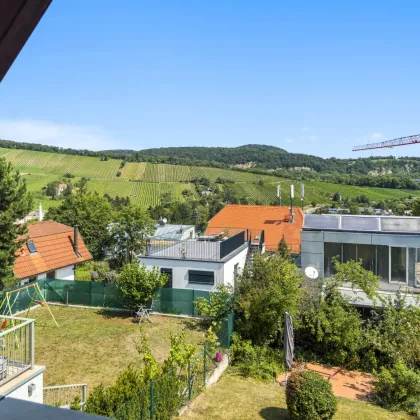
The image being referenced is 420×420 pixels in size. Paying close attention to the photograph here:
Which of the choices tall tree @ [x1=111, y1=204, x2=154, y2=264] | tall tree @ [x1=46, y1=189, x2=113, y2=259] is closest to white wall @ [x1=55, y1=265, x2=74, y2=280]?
tall tree @ [x1=111, y1=204, x2=154, y2=264]

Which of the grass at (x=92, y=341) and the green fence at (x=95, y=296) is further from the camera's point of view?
the green fence at (x=95, y=296)

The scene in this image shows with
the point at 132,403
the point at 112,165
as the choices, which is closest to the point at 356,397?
the point at 132,403

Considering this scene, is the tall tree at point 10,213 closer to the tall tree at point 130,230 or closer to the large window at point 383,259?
the tall tree at point 130,230

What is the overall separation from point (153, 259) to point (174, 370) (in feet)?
35.2

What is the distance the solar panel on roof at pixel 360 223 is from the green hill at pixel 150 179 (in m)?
61.9

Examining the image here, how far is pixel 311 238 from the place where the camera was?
19.7 metres

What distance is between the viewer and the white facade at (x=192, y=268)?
20.4 meters

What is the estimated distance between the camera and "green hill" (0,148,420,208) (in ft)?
288

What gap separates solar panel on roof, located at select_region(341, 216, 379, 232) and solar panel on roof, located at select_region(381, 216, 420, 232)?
377 millimetres

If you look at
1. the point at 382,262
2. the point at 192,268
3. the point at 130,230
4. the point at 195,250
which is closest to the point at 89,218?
the point at 130,230

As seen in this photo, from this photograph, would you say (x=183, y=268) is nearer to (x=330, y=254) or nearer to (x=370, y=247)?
(x=330, y=254)

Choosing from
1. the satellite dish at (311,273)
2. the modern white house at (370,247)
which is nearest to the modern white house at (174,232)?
the modern white house at (370,247)

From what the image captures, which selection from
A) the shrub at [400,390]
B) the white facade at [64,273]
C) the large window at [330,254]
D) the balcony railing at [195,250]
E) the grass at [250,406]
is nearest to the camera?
the grass at [250,406]

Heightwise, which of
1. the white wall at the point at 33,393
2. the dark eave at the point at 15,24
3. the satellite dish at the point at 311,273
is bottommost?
the white wall at the point at 33,393
